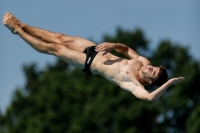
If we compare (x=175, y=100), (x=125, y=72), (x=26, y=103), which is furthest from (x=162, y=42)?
(x=125, y=72)

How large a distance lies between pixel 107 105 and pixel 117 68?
43.5m

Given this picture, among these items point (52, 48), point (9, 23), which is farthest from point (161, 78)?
point (9, 23)

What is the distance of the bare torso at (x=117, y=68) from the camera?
19.8 meters

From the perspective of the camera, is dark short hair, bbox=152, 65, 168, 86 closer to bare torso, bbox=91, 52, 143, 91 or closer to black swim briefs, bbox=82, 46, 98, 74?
bare torso, bbox=91, 52, 143, 91

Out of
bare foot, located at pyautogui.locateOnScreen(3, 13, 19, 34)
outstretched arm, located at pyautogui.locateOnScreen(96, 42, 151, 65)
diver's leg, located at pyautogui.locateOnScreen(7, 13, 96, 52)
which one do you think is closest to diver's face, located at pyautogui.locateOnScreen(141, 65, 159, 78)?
outstretched arm, located at pyautogui.locateOnScreen(96, 42, 151, 65)

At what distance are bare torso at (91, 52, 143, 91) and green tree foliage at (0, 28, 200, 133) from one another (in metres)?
39.6

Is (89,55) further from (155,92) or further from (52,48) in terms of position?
(155,92)

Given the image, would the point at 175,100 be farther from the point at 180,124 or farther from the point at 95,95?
the point at 95,95

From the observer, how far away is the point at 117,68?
2000 centimetres

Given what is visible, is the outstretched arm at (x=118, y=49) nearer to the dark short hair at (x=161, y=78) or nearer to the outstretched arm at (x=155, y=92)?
the dark short hair at (x=161, y=78)

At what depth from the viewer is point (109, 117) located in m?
62.4

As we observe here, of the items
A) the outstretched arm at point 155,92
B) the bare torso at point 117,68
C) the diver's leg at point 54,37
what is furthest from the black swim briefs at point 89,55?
the outstretched arm at point 155,92

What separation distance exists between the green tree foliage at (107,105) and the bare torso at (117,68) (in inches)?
1558

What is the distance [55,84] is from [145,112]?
34.6ft
